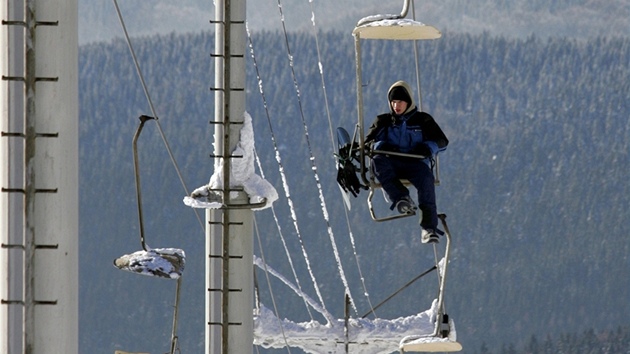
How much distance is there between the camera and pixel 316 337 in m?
18.0

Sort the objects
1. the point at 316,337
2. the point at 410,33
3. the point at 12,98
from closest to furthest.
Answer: the point at 12,98, the point at 410,33, the point at 316,337

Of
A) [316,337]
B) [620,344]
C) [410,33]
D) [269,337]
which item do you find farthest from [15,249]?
[620,344]

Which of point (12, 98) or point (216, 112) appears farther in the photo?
point (216, 112)

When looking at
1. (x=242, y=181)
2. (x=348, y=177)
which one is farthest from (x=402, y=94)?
(x=242, y=181)

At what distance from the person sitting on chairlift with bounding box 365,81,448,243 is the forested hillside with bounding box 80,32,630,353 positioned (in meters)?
75.0

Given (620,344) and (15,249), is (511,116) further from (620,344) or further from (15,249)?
(15,249)

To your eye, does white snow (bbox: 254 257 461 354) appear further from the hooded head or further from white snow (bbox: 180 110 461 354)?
the hooded head

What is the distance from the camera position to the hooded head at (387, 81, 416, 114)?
14070 mm

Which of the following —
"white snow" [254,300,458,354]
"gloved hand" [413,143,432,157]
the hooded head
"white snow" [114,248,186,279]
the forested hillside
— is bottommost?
the forested hillside

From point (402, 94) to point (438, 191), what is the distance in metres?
94.1

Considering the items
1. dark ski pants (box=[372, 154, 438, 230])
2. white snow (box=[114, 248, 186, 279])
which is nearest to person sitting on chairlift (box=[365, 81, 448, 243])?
dark ski pants (box=[372, 154, 438, 230])

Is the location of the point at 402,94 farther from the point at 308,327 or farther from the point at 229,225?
the point at 308,327

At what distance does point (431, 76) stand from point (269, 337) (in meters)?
105

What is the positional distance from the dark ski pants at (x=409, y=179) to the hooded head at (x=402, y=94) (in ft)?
1.39
